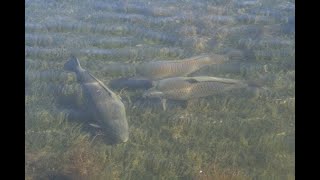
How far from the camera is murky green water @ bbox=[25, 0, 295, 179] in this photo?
19.9ft

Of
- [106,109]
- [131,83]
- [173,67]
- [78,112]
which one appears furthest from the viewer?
[173,67]

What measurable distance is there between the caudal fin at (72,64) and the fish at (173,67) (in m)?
1.16

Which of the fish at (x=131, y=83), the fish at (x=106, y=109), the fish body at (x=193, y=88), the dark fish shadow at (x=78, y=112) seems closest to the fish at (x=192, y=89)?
the fish body at (x=193, y=88)

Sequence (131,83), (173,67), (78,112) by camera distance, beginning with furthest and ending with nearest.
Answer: (173,67) < (131,83) < (78,112)

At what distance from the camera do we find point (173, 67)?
796 cm

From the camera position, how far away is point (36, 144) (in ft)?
21.3

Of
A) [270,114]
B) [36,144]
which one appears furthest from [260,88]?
[36,144]

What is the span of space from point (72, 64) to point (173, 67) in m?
1.91

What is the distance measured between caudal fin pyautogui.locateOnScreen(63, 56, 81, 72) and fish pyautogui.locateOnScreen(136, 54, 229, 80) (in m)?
1.16

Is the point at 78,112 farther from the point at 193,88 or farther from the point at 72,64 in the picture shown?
the point at 193,88

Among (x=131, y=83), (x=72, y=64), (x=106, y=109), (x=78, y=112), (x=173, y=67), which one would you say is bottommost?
(x=78, y=112)

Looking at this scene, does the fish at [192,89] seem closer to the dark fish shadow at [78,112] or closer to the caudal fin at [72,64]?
the dark fish shadow at [78,112]

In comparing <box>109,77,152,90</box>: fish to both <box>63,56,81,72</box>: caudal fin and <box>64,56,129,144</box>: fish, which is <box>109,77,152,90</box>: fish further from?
<box>63,56,81,72</box>: caudal fin

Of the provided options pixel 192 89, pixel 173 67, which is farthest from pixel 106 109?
pixel 173 67
